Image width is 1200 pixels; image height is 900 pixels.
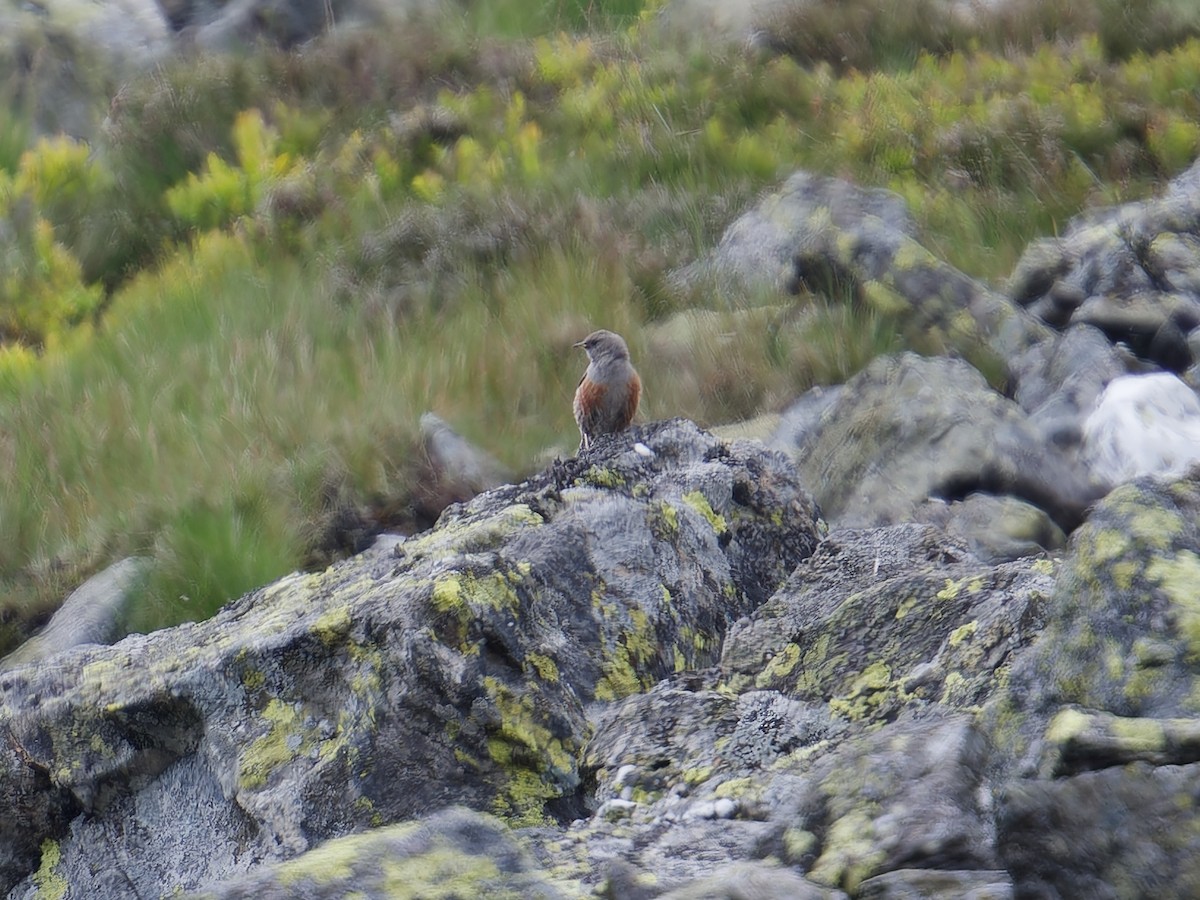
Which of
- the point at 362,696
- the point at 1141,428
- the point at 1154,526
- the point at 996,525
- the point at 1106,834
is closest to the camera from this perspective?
the point at 1106,834

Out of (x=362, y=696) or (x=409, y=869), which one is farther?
(x=362, y=696)

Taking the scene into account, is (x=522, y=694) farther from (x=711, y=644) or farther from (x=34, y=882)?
(x=34, y=882)

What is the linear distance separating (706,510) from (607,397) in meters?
2.22

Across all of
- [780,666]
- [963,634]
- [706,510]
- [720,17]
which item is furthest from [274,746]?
[720,17]

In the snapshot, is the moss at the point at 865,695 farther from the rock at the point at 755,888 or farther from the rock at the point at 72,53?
the rock at the point at 72,53

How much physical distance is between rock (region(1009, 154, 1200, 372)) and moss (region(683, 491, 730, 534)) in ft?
9.95

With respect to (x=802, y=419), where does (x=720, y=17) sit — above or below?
above

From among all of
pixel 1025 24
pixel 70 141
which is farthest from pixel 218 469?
pixel 1025 24

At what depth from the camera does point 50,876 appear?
320 cm

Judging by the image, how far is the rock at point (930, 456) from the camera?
5004mm

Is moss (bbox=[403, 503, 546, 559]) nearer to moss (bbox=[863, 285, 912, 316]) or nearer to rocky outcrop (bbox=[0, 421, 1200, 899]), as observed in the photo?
rocky outcrop (bbox=[0, 421, 1200, 899])

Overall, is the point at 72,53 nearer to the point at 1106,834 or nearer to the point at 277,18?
the point at 277,18

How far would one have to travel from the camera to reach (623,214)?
29.9 feet

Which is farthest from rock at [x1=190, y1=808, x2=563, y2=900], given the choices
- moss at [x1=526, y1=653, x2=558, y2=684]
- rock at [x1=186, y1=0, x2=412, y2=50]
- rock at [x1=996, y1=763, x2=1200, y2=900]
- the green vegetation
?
rock at [x1=186, y1=0, x2=412, y2=50]
